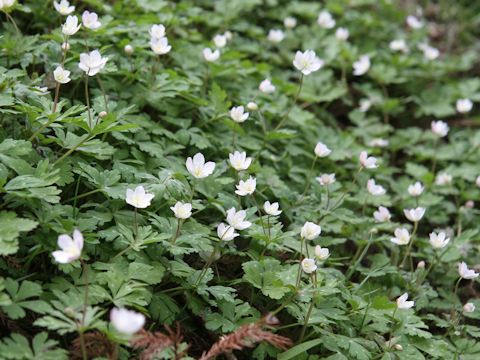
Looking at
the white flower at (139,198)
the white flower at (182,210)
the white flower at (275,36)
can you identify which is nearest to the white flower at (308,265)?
the white flower at (182,210)

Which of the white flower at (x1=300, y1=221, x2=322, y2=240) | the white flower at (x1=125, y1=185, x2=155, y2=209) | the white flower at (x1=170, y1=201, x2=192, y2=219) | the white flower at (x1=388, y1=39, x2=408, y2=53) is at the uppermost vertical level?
the white flower at (x1=125, y1=185, x2=155, y2=209)

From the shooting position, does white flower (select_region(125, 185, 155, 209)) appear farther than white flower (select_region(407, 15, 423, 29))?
No

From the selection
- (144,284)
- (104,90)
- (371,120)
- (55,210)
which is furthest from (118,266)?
(371,120)

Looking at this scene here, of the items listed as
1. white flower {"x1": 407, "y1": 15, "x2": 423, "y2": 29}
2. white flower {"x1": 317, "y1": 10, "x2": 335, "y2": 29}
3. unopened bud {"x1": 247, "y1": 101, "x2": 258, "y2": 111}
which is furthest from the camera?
white flower {"x1": 407, "y1": 15, "x2": 423, "y2": 29}

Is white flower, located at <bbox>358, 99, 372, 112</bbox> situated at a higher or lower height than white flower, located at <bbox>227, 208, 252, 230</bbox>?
lower

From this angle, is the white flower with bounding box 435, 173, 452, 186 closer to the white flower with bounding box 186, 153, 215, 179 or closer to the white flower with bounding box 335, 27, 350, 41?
the white flower with bounding box 335, 27, 350, 41

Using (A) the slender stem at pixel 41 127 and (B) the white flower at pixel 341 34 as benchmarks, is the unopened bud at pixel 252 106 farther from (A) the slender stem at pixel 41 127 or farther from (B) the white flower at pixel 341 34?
(B) the white flower at pixel 341 34

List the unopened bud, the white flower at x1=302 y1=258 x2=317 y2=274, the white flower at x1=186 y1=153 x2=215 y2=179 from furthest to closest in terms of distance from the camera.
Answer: the unopened bud < the white flower at x1=186 y1=153 x2=215 y2=179 < the white flower at x1=302 y1=258 x2=317 y2=274

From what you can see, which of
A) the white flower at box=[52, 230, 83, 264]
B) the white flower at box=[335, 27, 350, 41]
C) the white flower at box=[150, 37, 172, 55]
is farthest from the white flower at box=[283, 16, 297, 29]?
the white flower at box=[52, 230, 83, 264]
